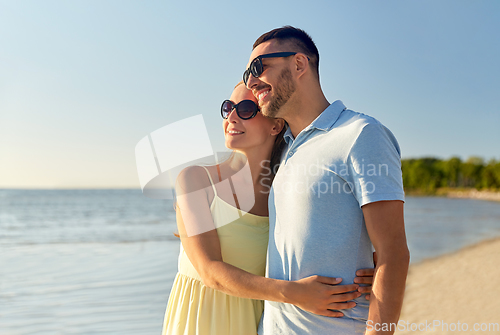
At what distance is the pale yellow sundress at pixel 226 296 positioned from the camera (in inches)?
86.2

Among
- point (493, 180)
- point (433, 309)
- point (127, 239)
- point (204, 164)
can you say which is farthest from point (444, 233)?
point (493, 180)

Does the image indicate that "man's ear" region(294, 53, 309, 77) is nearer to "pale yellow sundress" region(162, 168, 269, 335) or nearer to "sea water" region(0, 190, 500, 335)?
"pale yellow sundress" region(162, 168, 269, 335)

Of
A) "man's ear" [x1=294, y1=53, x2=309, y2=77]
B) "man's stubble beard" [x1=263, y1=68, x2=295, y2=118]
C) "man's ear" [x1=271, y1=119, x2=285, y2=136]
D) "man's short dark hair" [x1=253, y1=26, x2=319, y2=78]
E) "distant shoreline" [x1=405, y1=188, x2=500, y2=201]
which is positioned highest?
"man's short dark hair" [x1=253, y1=26, x2=319, y2=78]

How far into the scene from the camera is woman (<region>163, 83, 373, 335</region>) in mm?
2055

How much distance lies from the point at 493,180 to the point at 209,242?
85467 mm

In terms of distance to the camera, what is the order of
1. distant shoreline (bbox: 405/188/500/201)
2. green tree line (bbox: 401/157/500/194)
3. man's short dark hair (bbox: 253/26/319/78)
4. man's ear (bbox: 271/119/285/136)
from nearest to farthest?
man's short dark hair (bbox: 253/26/319/78) < man's ear (bbox: 271/119/285/136) < distant shoreline (bbox: 405/188/500/201) < green tree line (bbox: 401/157/500/194)

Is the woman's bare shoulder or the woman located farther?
A: the woman's bare shoulder

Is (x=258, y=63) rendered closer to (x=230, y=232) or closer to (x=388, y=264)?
(x=230, y=232)

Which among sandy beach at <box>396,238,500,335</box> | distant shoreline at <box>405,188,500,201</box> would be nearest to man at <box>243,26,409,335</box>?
sandy beach at <box>396,238,500,335</box>

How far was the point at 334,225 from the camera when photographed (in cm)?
175

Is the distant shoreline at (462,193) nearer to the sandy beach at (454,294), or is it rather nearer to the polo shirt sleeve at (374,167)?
the sandy beach at (454,294)

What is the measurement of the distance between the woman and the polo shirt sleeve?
60 centimetres

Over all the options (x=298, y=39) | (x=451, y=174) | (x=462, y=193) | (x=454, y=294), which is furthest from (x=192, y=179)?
(x=451, y=174)

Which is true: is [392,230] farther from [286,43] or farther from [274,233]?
[286,43]
